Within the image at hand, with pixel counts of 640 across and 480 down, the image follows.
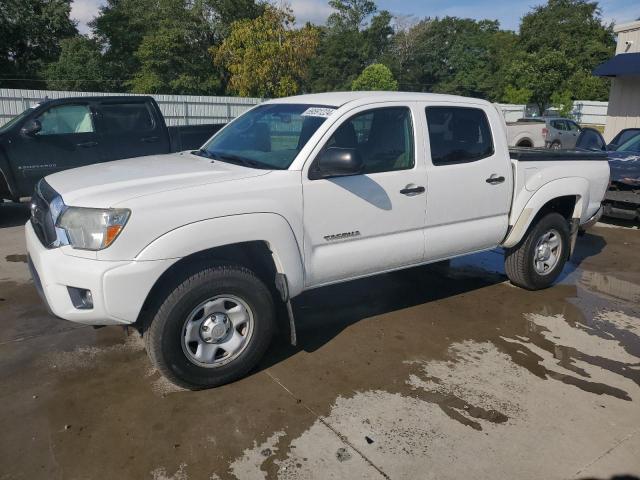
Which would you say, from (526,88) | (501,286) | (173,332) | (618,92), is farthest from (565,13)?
(173,332)

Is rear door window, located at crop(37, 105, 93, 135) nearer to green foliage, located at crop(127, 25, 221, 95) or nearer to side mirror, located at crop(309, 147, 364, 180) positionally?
side mirror, located at crop(309, 147, 364, 180)

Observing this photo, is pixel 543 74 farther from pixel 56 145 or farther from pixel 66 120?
pixel 56 145

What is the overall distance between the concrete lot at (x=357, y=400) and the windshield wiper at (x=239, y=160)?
4.69 ft

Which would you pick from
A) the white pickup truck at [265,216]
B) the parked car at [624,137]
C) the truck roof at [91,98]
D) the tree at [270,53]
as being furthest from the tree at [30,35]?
the white pickup truck at [265,216]

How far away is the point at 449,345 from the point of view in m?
4.39

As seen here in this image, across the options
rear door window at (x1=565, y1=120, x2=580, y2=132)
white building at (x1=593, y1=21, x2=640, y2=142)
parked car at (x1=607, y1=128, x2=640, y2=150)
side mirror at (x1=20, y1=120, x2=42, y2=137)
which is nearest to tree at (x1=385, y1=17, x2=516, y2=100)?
rear door window at (x1=565, y1=120, x2=580, y2=132)

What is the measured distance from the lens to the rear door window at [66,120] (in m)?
8.35

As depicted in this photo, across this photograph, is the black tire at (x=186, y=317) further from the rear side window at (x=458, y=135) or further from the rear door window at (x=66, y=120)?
the rear door window at (x=66, y=120)

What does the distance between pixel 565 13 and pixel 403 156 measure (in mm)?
55643

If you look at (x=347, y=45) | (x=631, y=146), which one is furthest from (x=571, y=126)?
(x=347, y=45)

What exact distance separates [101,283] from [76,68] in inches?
1530

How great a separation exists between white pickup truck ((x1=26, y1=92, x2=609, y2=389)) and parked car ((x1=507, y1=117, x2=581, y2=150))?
482 inches

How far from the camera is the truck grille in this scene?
3375 millimetres

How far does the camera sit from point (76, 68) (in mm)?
36812
